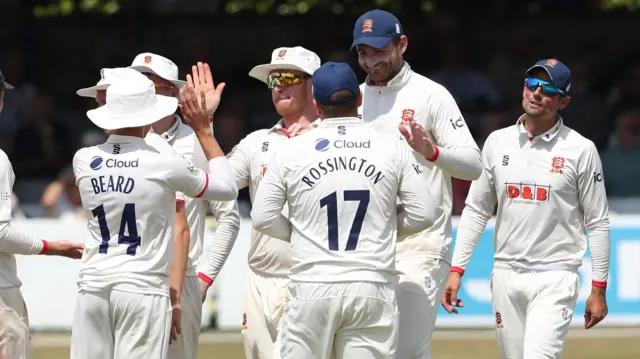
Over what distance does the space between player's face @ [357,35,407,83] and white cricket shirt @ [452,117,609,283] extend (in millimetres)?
986

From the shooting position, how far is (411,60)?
57.2 ft

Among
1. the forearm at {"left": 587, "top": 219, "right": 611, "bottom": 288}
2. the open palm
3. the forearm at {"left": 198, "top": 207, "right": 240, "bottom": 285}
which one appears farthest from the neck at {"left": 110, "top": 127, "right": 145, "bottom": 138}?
the forearm at {"left": 587, "top": 219, "right": 611, "bottom": 288}

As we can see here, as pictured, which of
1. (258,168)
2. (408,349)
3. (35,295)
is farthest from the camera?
(35,295)

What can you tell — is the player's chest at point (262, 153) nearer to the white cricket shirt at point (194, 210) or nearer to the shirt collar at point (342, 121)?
the white cricket shirt at point (194, 210)

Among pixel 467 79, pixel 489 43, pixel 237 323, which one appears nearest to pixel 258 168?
pixel 237 323

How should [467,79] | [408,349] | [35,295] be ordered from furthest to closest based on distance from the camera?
1. [467,79]
2. [35,295]
3. [408,349]

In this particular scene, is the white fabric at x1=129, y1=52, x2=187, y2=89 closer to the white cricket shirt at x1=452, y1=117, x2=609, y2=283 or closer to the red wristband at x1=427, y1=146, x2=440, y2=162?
the red wristband at x1=427, y1=146, x2=440, y2=162

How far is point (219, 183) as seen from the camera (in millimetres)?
6684

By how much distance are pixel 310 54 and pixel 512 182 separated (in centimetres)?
152

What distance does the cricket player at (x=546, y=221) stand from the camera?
25.8ft

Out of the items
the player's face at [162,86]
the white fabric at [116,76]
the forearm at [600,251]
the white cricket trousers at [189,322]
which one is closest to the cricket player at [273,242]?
the white cricket trousers at [189,322]

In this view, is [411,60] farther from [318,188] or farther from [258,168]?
[318,188]

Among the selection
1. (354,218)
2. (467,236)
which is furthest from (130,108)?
(467,236)

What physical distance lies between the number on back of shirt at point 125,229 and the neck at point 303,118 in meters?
1.78
